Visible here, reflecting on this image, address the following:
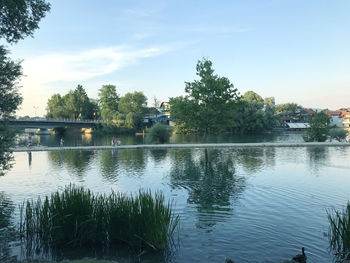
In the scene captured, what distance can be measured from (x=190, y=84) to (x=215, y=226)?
4139 cm

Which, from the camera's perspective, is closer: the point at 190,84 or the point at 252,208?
the point at 252,208

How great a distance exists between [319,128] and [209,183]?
35.2 m

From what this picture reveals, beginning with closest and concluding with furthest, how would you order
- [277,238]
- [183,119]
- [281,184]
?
[277,238]
[281,184]
[183,119]

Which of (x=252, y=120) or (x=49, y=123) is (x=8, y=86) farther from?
(x=252, y=120)

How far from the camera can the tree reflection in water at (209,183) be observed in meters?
14.1

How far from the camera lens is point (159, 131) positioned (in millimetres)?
52344

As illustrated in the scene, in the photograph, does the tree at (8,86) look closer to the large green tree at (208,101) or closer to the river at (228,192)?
the river at (228,192)

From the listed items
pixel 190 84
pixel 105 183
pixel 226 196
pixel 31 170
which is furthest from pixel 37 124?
pixel 226 196

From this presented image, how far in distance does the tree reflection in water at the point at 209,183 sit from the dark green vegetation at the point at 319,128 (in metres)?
23.9

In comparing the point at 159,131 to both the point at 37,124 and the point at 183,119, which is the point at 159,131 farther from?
the point at 37,124

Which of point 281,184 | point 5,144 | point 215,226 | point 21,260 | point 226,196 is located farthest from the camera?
point 281,184

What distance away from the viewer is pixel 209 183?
20.2 metres

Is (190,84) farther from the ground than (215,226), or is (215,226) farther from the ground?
(190,84)

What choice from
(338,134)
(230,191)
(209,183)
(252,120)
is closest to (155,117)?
(252,120)
